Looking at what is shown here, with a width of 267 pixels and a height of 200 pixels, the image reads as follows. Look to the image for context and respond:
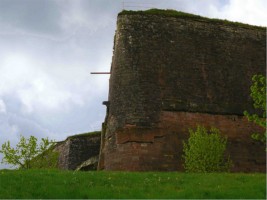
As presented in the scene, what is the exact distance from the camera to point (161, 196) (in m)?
14.7

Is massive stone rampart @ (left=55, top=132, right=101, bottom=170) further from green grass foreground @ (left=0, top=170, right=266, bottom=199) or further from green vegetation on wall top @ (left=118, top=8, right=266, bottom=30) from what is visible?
green grass foreground @ (left=0, top=170, right=266, bottom=199)

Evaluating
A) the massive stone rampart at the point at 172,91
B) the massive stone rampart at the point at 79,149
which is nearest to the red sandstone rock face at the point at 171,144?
the massive stone rampart at the point at 172,91

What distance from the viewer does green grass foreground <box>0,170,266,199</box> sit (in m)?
15.0

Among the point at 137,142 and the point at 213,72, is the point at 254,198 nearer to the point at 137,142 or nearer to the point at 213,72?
the point at 137,142

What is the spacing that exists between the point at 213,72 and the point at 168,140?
5.27m

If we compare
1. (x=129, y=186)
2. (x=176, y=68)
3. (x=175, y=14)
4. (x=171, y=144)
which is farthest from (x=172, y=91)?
(x=129, y=186)

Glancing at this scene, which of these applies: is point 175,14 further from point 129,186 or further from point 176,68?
point 129,186

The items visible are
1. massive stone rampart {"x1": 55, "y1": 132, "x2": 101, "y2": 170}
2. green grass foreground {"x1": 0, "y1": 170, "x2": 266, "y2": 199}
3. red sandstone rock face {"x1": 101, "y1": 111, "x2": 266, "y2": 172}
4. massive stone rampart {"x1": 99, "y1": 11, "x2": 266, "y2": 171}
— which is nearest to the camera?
green grass foreground {"x1": 0, "y1": 170, "x2": 266, "y2": 199}

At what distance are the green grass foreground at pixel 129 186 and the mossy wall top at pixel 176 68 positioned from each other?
803 cm

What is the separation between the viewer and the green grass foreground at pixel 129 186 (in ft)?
49.1

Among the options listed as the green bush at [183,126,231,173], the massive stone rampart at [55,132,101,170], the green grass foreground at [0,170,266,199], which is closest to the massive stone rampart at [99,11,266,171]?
the green bush at [183,126,231,173]

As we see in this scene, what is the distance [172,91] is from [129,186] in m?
11.2

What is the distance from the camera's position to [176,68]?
27.3 metres

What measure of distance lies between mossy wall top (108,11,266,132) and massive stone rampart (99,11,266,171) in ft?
0.17
